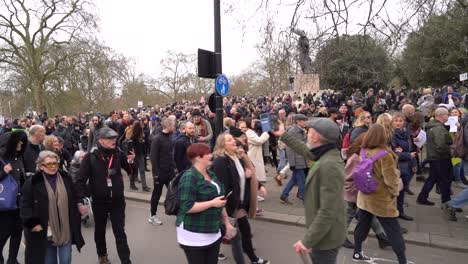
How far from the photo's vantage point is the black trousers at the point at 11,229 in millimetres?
4262

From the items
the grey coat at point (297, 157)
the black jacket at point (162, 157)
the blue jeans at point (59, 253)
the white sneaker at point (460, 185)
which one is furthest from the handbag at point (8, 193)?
the white sneaker at point (460, 185)

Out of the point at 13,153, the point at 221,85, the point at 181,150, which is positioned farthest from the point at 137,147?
the point at 13,153

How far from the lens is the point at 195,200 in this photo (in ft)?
9.48

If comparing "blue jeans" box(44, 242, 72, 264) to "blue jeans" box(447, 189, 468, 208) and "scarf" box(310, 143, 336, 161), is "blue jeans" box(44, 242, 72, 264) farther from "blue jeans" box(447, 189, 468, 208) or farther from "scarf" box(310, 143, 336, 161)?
"blue jeans" box(447, 189, 468, 208)

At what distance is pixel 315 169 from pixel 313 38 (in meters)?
4.62

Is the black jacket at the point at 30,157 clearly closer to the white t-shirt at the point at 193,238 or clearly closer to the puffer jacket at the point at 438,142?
the white t-shirt at the point at 193,238

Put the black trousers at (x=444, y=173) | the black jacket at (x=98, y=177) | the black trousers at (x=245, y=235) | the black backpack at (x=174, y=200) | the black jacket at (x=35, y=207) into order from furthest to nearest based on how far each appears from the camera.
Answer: the black trousers at (x=444, y=173) → the black jacket at (x=98, y=177) → the black trousers at (x=245, y=235) → the black jacket at (x=35, y=207) → the black backpack at (x=174, y=200)

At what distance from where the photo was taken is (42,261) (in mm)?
3652

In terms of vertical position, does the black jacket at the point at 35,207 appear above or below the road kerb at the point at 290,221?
above

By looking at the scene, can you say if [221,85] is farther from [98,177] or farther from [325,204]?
[325,204]

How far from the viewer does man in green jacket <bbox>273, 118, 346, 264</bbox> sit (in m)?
2.59

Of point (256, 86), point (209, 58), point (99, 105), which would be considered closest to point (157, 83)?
point (256, 86)

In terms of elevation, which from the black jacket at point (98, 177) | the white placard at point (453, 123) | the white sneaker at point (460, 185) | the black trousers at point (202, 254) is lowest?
the white sneaker at point (460, 185)

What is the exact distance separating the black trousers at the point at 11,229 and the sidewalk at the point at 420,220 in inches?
128
